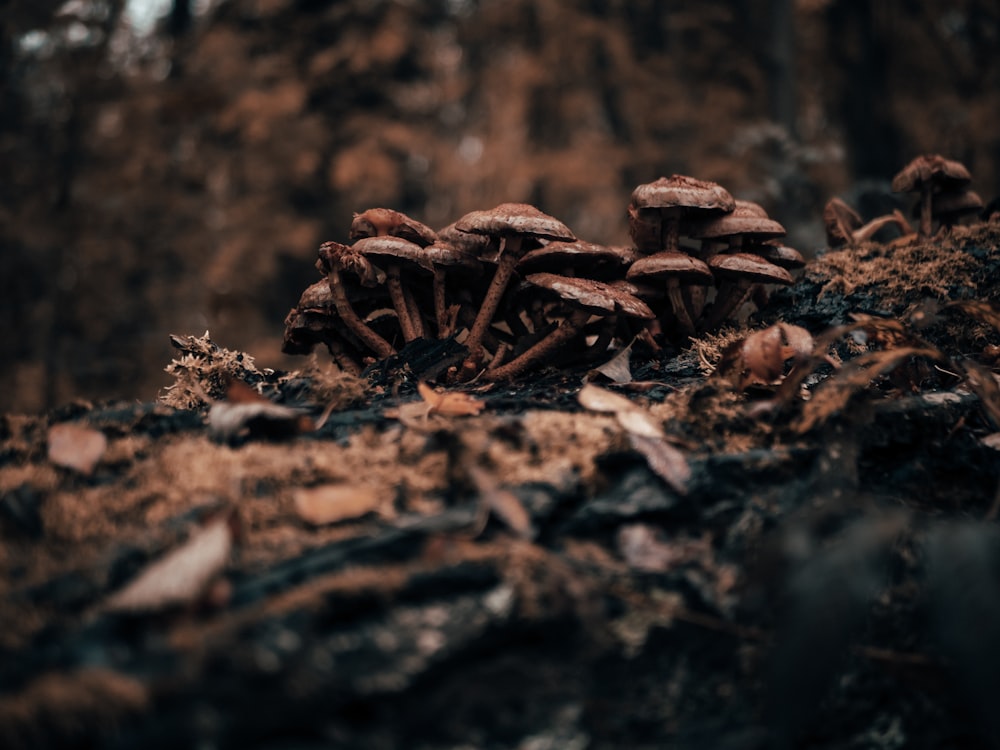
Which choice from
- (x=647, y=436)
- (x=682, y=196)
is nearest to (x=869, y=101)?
(x=682, y=196)

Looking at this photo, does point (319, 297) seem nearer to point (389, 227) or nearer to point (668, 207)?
point (389, 227)

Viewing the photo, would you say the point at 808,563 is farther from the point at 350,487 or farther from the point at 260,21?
the point at 260,21

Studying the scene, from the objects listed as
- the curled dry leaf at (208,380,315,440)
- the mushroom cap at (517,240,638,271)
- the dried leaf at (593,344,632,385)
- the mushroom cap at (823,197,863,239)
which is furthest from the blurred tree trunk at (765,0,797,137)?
the curled dry leaf at (208,380,315,440)

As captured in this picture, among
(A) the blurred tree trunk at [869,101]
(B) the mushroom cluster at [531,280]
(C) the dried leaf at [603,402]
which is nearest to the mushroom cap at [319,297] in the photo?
(B) the mushroom cluster at [531,280]

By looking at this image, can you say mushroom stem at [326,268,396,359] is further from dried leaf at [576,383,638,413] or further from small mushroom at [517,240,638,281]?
dried leaf at [576,383,638,413]

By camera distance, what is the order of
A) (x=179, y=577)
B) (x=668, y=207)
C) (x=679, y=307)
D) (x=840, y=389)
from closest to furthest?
(x=179, y=577) → (x=840, y=389) → (x=668, y=207) → (x=679, y=307)
